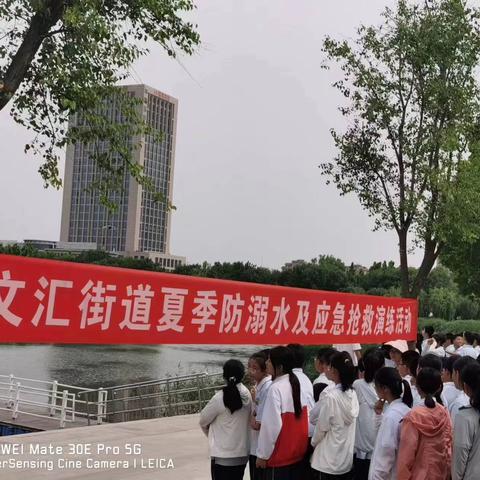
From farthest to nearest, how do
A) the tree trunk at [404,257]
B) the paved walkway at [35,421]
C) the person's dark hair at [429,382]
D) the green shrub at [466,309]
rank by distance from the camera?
1. the green shrub at [466,309]
2. the tree trunk at [404,257]
3. the paved walkway at [35,421]
4. the person's dark hair at [429,382]

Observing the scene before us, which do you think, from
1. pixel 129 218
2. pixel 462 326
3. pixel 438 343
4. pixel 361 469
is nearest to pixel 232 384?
pixel 361 469

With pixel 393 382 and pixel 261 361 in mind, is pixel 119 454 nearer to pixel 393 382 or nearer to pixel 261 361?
pixel 261 361

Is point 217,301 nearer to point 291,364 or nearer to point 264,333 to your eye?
point 264,333

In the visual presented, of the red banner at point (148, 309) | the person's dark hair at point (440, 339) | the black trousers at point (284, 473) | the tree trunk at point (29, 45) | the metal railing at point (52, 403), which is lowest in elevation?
the metal railing at point (52, 403)

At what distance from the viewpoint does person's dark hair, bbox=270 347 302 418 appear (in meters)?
3.87

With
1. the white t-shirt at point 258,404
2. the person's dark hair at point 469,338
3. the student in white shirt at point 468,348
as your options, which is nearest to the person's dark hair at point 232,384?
the white t-shirt at point 258,404

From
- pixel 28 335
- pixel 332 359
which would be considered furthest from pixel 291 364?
pixel 28 335

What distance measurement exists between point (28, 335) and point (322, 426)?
1.92 metres

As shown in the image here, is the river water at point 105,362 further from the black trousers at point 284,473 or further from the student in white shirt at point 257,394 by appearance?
the black trousers at point 284,473

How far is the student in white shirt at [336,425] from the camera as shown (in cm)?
389

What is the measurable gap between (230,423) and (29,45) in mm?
5472

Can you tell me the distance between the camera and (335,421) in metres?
3.88

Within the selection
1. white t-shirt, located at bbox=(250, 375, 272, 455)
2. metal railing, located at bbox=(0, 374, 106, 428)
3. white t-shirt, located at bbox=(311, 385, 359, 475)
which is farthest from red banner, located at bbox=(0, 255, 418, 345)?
metal railing, located at bbox=(0, 374, 106, 428)

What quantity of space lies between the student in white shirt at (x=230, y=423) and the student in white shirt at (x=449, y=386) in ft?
4.57
